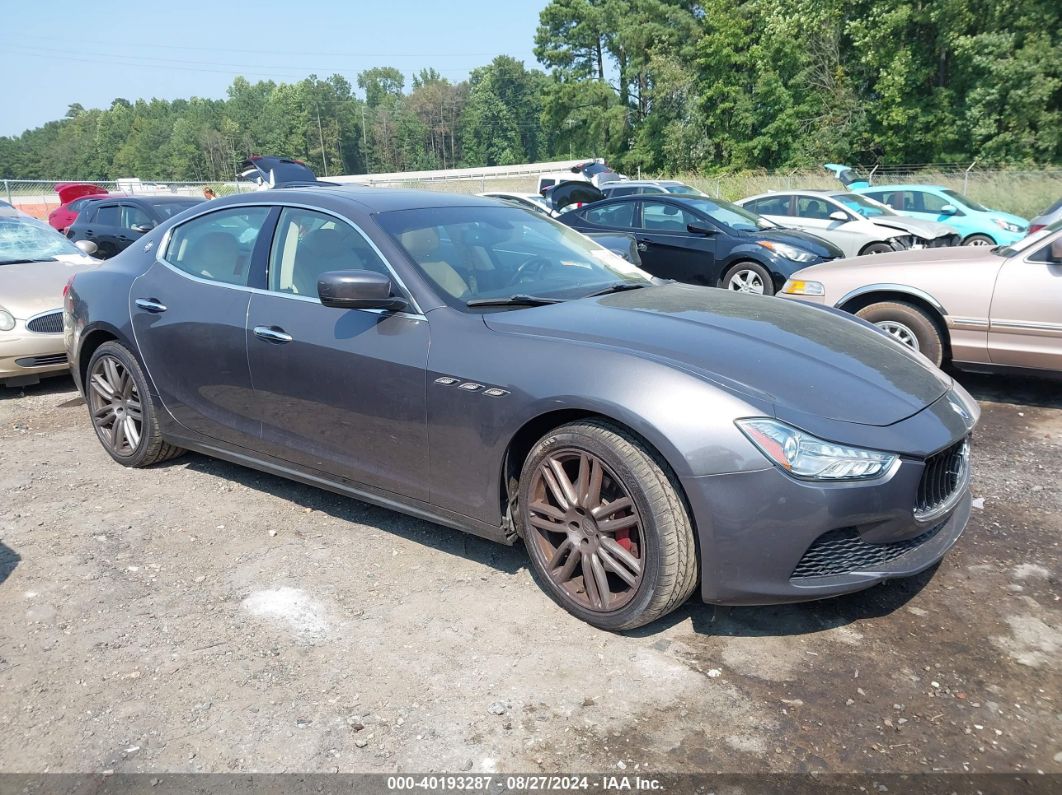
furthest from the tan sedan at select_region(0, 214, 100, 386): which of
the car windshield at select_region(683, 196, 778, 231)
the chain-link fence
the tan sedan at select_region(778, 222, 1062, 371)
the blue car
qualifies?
the blue car

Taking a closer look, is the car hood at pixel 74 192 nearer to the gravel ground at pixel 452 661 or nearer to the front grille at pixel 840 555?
the gravel ground at pixel 452 661

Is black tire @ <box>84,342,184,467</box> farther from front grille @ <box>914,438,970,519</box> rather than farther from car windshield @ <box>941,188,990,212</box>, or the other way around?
car windshield @ <box>941,188,990,212</box>

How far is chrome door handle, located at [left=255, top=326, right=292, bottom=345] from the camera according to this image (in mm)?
3785

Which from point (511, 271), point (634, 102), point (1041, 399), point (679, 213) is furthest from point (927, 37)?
point (511, 271)

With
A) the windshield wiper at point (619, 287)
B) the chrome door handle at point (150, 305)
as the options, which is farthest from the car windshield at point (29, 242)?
the windshield wiper at point (619, 287)

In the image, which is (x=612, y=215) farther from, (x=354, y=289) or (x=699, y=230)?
(x=354, y=289)

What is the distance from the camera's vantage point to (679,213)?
10.8 meters

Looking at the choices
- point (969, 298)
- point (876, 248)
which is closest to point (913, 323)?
point (969, 298)

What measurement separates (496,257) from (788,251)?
701 centimetres

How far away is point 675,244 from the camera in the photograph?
1061 centimetres

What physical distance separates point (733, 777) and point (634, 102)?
59454 mm

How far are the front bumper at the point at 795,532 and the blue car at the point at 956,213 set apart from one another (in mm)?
15146

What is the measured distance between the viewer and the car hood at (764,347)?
286cm

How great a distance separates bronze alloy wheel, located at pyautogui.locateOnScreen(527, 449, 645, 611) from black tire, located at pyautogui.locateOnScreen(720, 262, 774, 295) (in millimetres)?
7387
